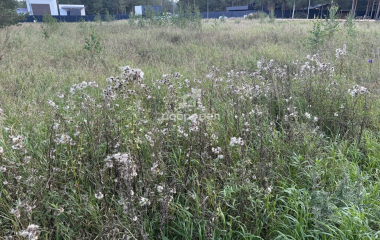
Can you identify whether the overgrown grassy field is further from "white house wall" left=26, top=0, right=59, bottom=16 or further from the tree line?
"white house wall" left=26, top=0, right=59, bottom=16

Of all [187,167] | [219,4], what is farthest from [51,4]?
[187,167]

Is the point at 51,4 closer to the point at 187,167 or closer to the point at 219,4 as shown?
the point at 219,4

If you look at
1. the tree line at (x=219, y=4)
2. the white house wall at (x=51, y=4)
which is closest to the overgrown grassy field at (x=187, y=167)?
the tree line at (x=219, y=4)

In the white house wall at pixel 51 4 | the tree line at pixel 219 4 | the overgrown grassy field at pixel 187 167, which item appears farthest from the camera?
the white house wall at pixel 51 4

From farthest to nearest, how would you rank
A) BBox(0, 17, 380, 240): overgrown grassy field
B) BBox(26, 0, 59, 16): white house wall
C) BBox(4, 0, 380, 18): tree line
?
BBox(26, 0, 59, 16): white house wall, BBox(4, 0, 380, 18): tree line, BBox(0, 17, 380, 240): overgrown grassy field

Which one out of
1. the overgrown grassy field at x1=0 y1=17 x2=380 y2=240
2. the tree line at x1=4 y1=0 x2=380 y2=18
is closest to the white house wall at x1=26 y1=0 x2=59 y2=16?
the tree line at x1=4 y1=0 x2=380 y2=18

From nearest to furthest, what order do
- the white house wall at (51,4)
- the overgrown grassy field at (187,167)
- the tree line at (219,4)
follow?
the overgrown grassy field at (187,167)
the tree line at (219,4)
the white house wall at (51,4)

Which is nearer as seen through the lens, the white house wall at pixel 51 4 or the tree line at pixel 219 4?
the tree line at pixel 219 4

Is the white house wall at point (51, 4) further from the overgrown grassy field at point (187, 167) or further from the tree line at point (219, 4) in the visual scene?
the overgrown grassy field at point (187, 167)

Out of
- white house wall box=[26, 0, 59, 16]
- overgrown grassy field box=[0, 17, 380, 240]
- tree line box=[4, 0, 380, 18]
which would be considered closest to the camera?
overgrown grassy field box=[0, 17, 380, 240]

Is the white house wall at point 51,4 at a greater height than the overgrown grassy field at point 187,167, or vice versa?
the white house wall at point 51,4

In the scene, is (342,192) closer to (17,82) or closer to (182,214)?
(182,214)

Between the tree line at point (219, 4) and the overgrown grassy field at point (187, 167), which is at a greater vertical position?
the tree line at point (219, 4)

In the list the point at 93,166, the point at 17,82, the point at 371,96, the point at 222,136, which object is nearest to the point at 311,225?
the point at 222,136
